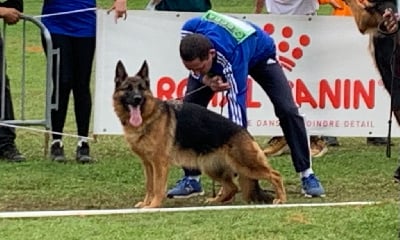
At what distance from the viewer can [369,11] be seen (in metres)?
8.80

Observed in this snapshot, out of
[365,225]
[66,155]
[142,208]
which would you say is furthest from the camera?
[66,155]

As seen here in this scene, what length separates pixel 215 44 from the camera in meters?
7.86

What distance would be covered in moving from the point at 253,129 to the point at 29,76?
5.98 m

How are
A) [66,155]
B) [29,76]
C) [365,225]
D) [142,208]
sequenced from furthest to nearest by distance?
[29,76] < [66,155] < [142,208] < [365,225]

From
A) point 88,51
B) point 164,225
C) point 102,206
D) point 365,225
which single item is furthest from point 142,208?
point 88,51

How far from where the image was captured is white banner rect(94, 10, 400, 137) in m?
10.5

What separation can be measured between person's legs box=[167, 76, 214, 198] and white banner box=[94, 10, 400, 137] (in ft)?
6.56

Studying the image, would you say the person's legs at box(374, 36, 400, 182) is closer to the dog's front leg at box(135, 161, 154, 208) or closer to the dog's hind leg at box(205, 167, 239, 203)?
the dog's hind leg at box(205, 167, 239, 203)

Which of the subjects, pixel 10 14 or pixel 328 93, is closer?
pixel 10 14

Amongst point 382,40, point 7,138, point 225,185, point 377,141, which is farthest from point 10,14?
point 377,141

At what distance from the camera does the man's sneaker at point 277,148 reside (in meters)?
10.6

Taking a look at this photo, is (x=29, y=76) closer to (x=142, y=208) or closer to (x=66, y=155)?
(x=66, y=155)

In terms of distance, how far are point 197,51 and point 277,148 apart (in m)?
3.19

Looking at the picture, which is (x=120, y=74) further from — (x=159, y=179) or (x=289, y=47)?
(x=289, y=47)
